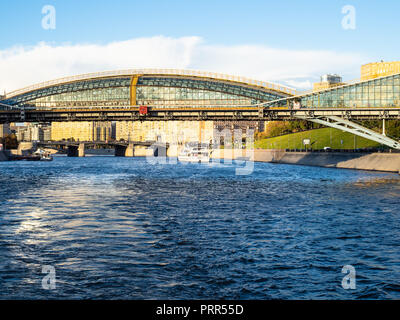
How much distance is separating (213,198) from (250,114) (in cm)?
3565

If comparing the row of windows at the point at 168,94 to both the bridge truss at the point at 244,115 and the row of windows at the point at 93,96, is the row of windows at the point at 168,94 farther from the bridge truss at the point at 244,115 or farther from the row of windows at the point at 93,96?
the bridge truss at the point at 244,115

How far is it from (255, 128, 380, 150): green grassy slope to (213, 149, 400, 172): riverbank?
34.6 feet

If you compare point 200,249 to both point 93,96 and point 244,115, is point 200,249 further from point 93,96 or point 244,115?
point 93,96

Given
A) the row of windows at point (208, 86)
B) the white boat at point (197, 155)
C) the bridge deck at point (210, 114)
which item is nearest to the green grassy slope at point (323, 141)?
the white boat at point (197, 155)

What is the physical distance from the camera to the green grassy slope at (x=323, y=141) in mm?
130375

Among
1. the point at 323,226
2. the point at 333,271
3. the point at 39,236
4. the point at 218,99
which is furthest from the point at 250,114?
the point at 333,271

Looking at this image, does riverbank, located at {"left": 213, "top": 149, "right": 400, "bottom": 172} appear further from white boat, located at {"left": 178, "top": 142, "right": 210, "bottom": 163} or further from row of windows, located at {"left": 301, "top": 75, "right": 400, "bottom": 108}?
white boat, located at {"left": 178, "top": 142, "right": 210, "bottom": 163}

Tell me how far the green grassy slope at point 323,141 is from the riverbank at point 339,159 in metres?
10.5

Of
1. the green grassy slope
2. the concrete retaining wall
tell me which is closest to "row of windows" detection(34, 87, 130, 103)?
the green grassy slope

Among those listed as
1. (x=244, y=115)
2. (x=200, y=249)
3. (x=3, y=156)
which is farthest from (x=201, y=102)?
(x=3, y=156)

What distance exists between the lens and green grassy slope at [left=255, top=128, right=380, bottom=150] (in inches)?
5133

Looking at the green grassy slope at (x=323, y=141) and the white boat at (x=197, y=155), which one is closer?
the green grassy slope at (x=323, y=141)

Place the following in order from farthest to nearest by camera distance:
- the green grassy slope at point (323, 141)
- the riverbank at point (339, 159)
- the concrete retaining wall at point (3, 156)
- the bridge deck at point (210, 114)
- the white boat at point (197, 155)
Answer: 1. the concrete retaining wall at point (3, 156)
2. the white boat at point (197, 155)
3. the green grassy slope at point (323, 141)
4. the riverbank at point (339, 159)
5. the bridge deck at point (210, 114)
